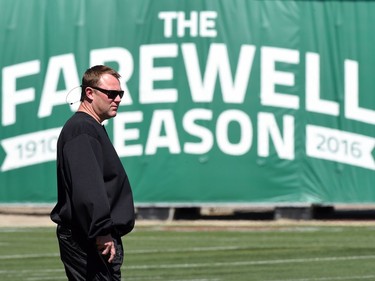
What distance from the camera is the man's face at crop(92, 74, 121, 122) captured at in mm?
7133

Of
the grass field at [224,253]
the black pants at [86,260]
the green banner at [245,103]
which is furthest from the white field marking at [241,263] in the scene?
the black pants at [86,260]

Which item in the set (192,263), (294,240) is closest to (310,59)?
(294,240)

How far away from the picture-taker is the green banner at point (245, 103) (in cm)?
2206

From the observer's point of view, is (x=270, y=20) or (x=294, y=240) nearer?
(x=294, y=240)

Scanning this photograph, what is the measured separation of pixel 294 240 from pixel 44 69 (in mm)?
5933

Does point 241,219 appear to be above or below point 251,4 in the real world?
below

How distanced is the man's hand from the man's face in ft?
2.17

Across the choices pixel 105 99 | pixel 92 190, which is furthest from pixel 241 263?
pixel 92 190

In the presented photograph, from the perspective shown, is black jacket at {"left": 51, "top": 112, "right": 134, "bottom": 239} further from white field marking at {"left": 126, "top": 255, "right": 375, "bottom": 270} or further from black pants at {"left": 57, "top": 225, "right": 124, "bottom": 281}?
white field marking at {"left": 126, "top": 255, "right": 375, "bottom": 270}

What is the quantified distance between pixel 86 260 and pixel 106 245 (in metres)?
0.27

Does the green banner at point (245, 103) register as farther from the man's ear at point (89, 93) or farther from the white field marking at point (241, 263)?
the man's ear at point (89, 93)

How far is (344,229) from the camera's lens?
20.5 meters

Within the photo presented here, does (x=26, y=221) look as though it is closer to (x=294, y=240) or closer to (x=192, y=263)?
(x=294, y=240)

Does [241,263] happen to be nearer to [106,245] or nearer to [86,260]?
[86,260]
